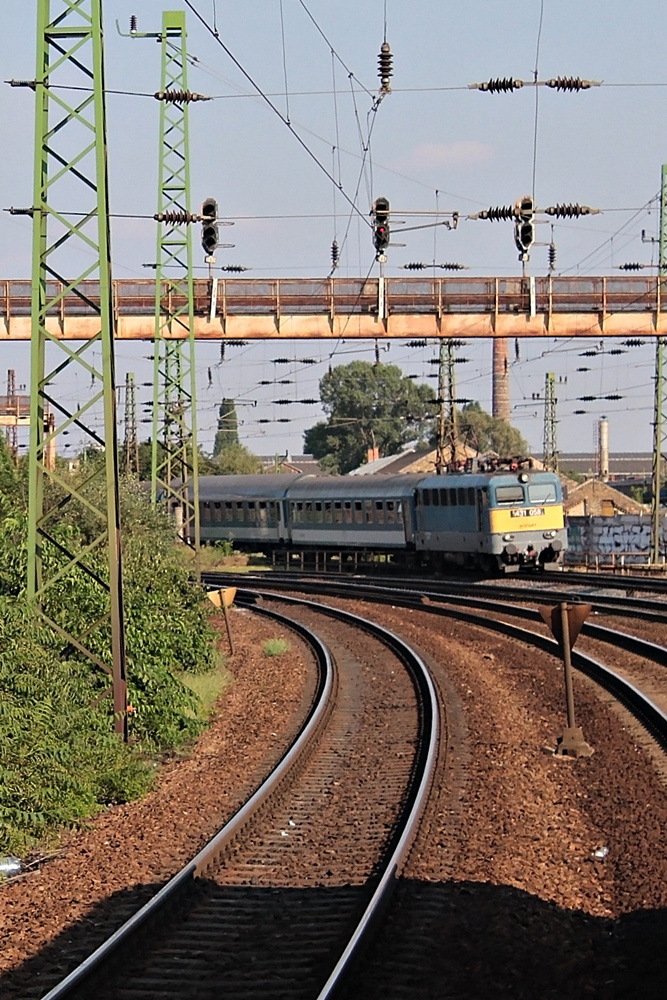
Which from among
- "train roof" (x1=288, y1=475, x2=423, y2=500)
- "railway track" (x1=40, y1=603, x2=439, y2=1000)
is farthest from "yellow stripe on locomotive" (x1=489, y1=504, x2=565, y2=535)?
"railway track" (x1=40, y1=603, x2=439, y2=1000)

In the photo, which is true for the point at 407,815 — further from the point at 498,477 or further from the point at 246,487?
the point at 246,487

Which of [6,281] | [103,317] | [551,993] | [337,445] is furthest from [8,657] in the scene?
[337,445]

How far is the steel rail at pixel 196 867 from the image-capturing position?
697 cm

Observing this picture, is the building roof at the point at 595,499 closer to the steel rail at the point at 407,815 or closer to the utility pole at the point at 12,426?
the utility pole at the point at 12,426

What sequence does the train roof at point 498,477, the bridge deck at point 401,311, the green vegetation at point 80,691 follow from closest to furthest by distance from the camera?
the green vegetation at point 80,691
the bridge deck at point 401,311
the train roof at point 498,477

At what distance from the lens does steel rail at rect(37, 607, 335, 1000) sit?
274 inches

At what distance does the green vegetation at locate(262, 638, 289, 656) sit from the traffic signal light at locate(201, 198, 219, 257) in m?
8.02

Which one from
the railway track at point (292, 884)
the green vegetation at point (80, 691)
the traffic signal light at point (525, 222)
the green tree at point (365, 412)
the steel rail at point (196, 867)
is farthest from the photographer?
the green tree at point (365, 412)

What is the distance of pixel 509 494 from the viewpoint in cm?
3878

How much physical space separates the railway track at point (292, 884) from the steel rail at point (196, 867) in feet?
0.04

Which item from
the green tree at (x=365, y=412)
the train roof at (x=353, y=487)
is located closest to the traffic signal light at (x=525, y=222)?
the train roof at (x=353, y=487)

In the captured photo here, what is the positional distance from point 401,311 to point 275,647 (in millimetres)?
14608

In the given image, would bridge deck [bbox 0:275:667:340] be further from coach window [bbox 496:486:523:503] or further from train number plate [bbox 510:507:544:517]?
train number plate [bbox 510:507:544:517]

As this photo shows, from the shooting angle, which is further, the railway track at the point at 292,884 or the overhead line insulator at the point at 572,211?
the overhead line insulator at the point at 572,211
